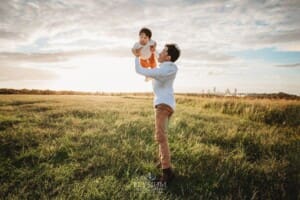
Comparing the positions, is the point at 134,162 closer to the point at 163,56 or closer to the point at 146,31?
the point at 163,56

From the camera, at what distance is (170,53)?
4504mm

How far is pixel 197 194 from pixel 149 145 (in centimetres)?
240

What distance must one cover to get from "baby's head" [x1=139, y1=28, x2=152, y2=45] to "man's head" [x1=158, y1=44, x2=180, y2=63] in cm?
35

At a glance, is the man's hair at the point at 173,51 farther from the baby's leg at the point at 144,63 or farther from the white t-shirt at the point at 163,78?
the baby's leg at the point at 144,63

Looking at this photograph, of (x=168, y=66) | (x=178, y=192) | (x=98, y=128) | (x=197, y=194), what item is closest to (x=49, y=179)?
(x=178, y=192)

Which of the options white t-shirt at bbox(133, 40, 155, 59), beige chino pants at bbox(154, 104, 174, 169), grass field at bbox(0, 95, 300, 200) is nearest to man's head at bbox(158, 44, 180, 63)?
white t-shirt at bbox(133, 40, 155, 59)

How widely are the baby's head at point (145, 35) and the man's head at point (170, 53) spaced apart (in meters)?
0.35

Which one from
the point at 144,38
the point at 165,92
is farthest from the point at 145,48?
the point at 165,92

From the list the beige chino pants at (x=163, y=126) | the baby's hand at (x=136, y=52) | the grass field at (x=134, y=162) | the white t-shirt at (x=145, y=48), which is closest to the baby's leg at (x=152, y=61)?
the white t-shirt at (x=145, y=48)

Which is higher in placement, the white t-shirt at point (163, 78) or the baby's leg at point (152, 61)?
the baby's leg at point (152, 61)

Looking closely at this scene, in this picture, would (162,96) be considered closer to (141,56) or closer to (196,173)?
(141,56)

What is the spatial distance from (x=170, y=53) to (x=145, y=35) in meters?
0.51

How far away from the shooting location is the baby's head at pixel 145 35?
14.3 feet

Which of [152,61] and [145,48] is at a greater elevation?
[145,48]
